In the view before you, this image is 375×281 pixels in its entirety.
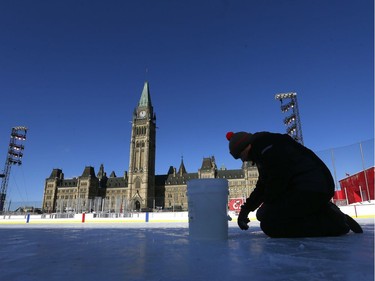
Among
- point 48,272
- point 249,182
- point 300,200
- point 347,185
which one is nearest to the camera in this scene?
point 48,272

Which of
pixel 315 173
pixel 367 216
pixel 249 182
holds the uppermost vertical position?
pixel 249 182

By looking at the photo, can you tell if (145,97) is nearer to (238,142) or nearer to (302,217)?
(238,142)

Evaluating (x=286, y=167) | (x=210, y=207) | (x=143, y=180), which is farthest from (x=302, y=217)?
(x=143, y=180)

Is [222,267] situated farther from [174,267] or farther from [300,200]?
[300,200]

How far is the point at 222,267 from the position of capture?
1430 mm

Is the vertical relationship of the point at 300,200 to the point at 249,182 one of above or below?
below

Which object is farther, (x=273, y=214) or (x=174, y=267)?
(x=273, y=214)

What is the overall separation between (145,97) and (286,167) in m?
97.6

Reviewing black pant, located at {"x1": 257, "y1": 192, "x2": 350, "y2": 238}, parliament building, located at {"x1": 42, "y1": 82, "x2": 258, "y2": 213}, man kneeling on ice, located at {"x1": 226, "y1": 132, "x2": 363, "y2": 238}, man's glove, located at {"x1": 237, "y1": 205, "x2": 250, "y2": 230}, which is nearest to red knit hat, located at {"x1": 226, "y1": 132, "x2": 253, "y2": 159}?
man kneeling on ice, located at {"x1": 226, "y1": 132, "x2": 363, "y2": 238}

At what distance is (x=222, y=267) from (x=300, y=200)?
1.45 metres

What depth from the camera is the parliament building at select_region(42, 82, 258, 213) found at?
272 feet

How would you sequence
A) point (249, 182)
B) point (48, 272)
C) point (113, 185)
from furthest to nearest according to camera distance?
point (113, 185) < point (249, 182) < point (48, 272)

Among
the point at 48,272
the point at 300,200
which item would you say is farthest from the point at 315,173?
the point at 48,272

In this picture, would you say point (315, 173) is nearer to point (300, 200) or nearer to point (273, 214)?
point (300, 200)
